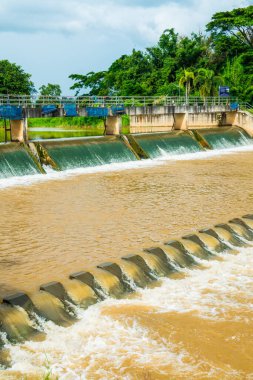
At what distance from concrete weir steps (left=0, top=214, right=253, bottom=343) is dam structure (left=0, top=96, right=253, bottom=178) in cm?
1075

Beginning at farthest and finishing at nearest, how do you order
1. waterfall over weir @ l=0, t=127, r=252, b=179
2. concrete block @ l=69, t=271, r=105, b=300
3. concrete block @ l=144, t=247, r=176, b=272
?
waterfall over weir @ l=0, t=127, r=252, b=179, concrete block @ l=144, t=247, r=176, b=272, concrete block @ l=69, t=271, r=105, b=300

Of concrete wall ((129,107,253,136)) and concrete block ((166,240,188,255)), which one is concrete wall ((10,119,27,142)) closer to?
concrete wall ((129,107,253,136))

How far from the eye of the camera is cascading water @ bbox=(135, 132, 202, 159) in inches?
992

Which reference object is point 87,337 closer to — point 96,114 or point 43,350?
point 43,350

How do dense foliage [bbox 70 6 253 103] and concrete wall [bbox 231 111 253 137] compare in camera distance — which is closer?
concrete wall [bbox 231 111 253 137]

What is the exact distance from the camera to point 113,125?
2694 cm

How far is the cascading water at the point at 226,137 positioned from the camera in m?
29.4

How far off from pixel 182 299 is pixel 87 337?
1.77 metres

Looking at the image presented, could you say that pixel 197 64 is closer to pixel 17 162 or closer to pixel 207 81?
pixel 207 81

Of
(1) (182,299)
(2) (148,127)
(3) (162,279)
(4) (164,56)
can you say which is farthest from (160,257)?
(4) (164,56)

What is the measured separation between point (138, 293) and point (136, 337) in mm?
1354

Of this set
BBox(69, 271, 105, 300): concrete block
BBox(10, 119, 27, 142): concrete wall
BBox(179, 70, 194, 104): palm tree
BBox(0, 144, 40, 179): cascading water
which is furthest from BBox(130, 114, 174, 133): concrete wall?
BBox(69, 271, 105, 300): concrete block

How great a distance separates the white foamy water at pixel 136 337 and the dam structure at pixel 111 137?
12145 mm

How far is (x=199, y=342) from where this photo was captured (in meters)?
6.19
